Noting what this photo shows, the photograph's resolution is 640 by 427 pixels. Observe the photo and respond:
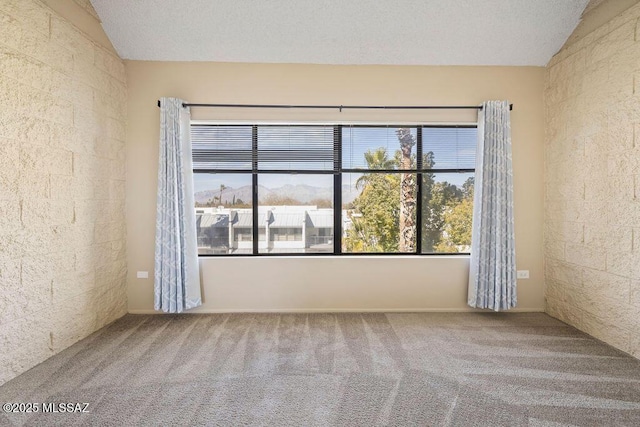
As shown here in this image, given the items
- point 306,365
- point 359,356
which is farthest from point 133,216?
point 359,356

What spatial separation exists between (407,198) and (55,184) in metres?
3.58

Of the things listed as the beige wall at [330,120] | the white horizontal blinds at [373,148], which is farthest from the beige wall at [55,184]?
the white horizontal blinds at [373,148]

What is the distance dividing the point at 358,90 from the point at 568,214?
271cm

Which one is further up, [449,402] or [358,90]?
[358,90]

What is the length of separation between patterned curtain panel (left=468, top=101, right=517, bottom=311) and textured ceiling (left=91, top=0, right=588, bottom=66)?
2.39 ft

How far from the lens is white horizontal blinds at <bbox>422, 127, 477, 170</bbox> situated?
3.95 m

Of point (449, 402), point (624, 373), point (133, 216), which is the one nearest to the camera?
point (449, 402)

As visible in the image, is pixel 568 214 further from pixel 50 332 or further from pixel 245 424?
pixel 50 332

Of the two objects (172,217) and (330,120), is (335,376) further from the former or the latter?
(330,120)

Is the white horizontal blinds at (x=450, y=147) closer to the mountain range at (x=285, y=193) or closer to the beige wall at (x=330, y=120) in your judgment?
the beige wall at (x=330, y=120)

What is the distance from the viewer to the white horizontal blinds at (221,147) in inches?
153

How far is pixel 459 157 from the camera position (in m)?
3.97

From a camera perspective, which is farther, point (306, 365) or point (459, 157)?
point (459, 157)

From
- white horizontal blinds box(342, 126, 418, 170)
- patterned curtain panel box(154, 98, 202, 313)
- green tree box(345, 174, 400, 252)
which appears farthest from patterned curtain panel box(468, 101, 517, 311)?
patterned curtain panel box(154, 98, 202, 313)
